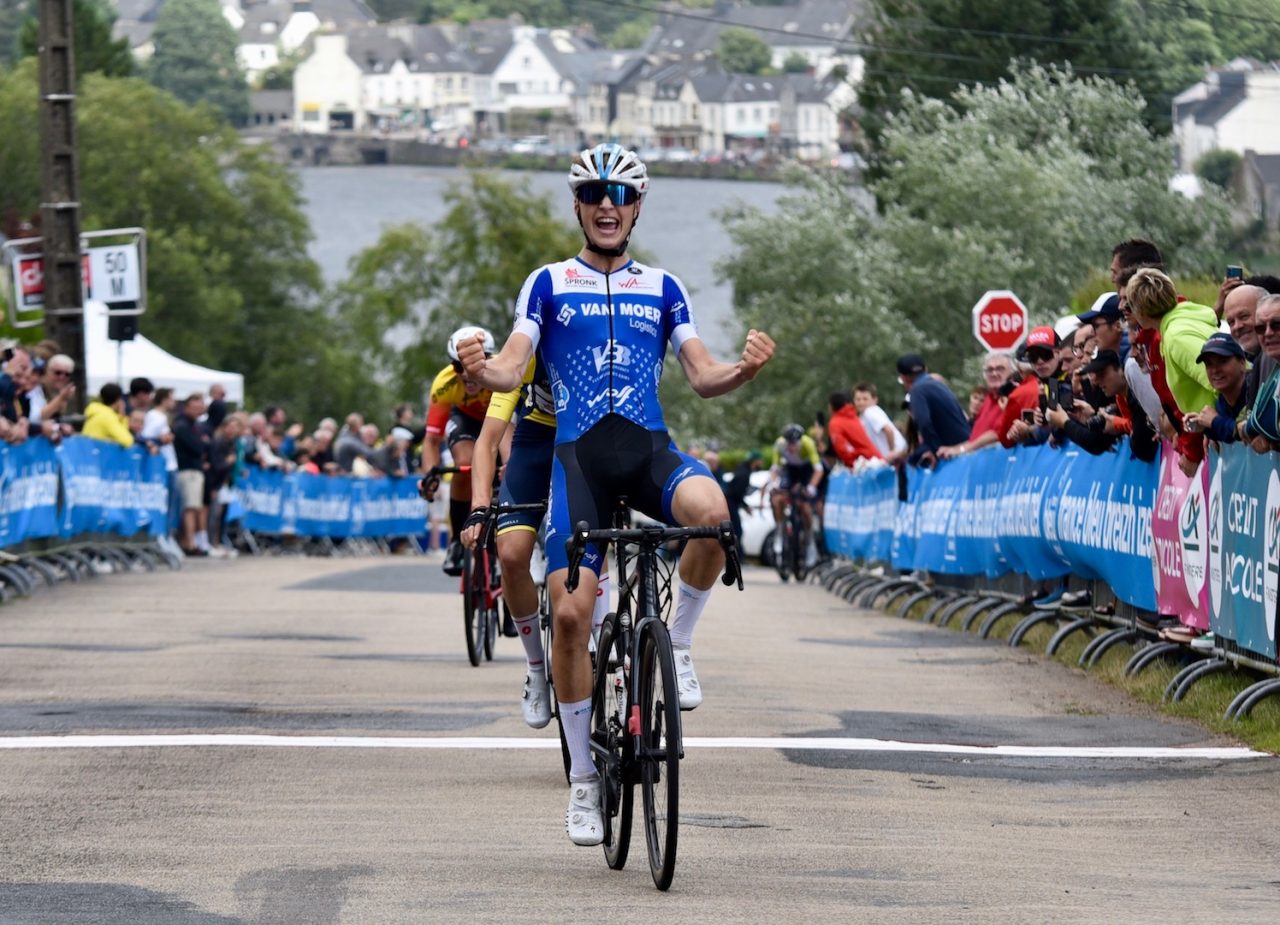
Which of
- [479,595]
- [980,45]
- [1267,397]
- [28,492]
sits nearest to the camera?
[1267,397]

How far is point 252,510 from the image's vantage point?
3584cm

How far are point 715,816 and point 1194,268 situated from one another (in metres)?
41.8

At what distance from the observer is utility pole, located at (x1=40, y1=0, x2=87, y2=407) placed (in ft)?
88.3

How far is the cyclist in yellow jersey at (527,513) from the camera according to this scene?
8812mm

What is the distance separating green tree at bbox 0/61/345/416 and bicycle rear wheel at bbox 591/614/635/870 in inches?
3422

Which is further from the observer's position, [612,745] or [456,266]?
[456,266]

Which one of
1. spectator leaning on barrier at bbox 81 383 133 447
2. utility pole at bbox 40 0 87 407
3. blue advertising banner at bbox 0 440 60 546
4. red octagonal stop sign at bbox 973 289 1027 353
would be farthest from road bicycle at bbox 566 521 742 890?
utility pole at bbox 40 0 87 407

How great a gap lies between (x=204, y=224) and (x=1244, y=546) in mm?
91870

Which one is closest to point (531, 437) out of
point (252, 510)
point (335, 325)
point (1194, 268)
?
point (252, 510)

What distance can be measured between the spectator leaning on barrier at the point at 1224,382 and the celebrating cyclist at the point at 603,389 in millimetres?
3963

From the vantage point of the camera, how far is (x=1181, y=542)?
12852mm

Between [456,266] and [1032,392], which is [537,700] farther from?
[456,266]

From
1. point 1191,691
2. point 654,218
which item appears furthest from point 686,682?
point 654,218

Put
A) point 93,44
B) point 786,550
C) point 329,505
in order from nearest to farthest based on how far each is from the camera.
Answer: point 786,550, point 329,505, point 93,44
